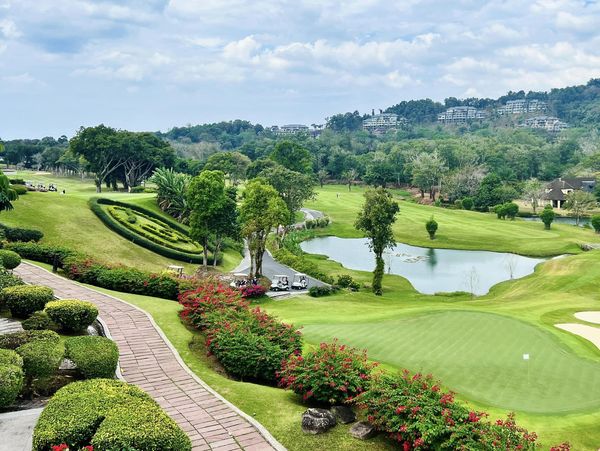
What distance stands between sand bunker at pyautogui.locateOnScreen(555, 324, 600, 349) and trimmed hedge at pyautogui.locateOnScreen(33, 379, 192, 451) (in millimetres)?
25235

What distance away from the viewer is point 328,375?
1616cm

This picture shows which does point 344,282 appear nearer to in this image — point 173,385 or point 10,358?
point 173,385

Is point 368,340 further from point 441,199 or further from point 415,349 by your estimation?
point 441,199

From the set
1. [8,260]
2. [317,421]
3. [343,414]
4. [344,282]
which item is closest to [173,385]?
[317,421]

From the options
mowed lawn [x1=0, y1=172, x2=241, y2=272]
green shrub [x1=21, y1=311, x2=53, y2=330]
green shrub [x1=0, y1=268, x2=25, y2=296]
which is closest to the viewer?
green shrub [x1=21, y1=311, x2=53, y2=330]

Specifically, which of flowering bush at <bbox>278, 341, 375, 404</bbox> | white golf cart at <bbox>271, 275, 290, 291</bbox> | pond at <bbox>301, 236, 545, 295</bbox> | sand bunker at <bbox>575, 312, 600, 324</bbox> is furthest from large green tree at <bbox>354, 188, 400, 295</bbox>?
flowering bush at <bbox>278, 341, 375, 404</bbox>

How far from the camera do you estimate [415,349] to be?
80.0 ft

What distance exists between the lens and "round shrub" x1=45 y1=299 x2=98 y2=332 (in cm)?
2061

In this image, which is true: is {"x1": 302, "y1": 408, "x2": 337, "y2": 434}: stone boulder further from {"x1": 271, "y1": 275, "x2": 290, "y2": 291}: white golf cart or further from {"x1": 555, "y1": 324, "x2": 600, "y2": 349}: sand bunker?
{"x1": 271, "y1": 275, "x2": 290, "y2": 291}: white golf cart

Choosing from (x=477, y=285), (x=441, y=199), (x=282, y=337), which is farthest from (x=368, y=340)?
(x=441, y=199)

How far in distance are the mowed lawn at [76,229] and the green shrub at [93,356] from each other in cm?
3142

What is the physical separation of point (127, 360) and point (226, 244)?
165ft

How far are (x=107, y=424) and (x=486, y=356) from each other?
688 inches

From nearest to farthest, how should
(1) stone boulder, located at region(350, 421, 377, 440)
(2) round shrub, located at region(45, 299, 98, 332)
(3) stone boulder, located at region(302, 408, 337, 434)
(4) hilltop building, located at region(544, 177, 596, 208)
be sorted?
(1) stone boulder, located at region(350, 421, 377, 440) → (3) stone boulder, located at region(302, 408, 337, 434) → (2) round shrub, located at region(45, 299, 98, 332) → (4) hilltop building, located at region(544, 177, 596, 208)
